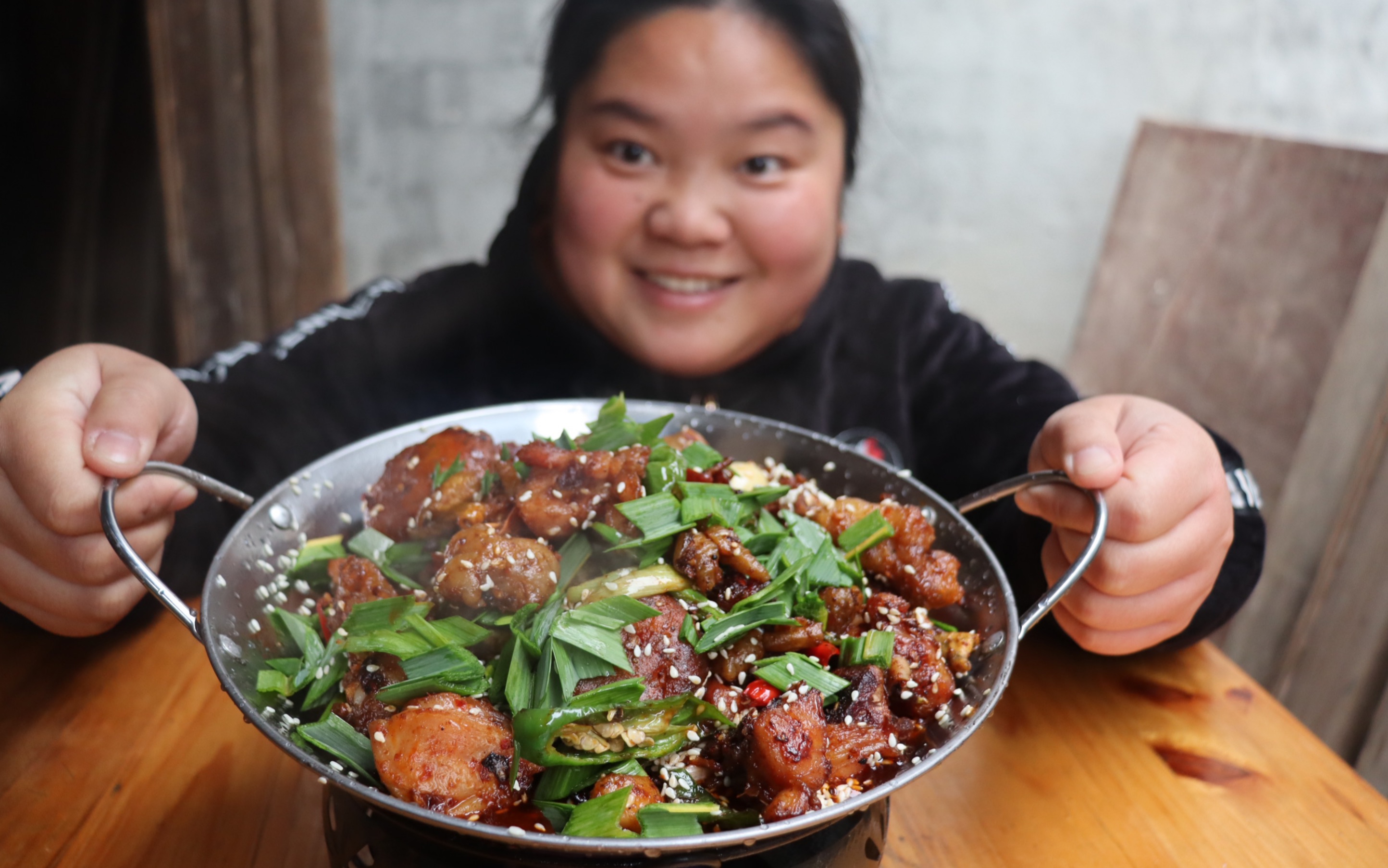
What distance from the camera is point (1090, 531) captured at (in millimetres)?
1227

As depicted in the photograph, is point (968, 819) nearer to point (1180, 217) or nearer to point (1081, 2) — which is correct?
point (1180, 217)

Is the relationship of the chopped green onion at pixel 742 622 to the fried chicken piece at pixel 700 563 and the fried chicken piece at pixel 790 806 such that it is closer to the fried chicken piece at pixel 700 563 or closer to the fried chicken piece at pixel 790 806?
the fried chicken piece at pixel 700 563

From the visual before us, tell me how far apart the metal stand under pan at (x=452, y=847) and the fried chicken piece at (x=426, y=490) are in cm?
39

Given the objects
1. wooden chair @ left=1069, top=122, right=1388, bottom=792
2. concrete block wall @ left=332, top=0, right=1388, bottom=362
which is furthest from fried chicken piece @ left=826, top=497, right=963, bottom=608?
concrete block wall @ left=332, top=0, right=1388, bottom=362

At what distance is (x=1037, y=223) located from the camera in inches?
177

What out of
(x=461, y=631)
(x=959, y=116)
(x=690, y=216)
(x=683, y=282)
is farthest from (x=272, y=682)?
(x=959, y=116)

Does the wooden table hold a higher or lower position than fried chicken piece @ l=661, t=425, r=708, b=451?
lower

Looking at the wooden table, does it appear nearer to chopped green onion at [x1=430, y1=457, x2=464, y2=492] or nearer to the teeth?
chopped green onion at [x1=430, y1=457, x2=464, y2=492]

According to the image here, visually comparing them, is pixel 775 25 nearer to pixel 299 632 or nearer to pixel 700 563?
pixel 700 563

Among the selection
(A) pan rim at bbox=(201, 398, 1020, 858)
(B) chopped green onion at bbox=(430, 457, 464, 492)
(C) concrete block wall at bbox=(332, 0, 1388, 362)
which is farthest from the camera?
(C) concrete block wall at bbox=(332, 0, 1388, 362)

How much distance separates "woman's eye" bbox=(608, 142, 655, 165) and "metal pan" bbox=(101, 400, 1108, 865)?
2.24 ft

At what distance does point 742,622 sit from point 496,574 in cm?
30

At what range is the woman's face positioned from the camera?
5.90 feet

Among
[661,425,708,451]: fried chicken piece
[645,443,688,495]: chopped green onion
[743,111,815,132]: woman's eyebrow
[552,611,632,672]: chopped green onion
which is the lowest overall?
[552,611,632,672]: chopped green onion
